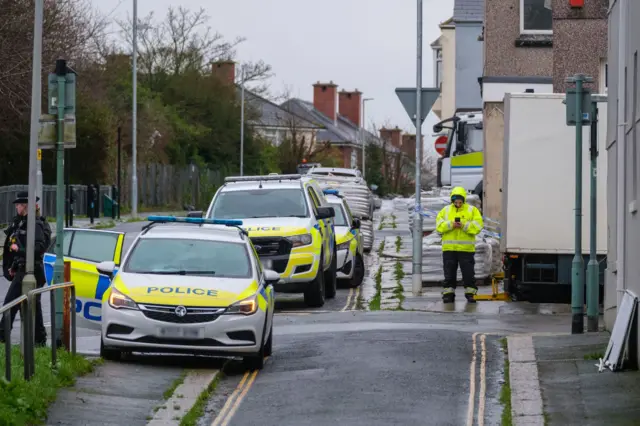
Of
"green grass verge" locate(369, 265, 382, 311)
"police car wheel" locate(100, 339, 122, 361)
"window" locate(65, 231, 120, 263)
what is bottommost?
"green grass verge" locate(369, 265, 382, 311)

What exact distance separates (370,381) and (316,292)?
8895mm

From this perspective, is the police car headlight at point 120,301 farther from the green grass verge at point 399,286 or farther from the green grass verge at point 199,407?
Result: the green grass verge at point 399,286

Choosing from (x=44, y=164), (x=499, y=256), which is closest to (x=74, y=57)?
(x=44, y=164)

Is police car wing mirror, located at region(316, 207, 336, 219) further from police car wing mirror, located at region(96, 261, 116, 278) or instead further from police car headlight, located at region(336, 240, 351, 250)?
police car wing mirror, located at region(96, 261, 116, 278)

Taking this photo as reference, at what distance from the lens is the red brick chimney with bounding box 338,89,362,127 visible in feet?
453

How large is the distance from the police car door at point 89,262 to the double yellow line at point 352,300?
540 cm

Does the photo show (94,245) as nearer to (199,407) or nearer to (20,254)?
(20,254)

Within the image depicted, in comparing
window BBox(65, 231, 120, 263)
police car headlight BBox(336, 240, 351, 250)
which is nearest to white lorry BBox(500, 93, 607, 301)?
police car headlight BBox(336, 240, 351, 250)

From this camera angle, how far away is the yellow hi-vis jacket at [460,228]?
21.2 metres

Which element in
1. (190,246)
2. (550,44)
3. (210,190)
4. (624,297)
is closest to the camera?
(624,297)

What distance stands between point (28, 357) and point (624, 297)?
6.03m

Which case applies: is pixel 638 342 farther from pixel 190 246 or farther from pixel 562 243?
pixel 562 243

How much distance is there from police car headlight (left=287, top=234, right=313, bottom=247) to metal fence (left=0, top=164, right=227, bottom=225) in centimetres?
3187

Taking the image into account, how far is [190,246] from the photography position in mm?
14727
